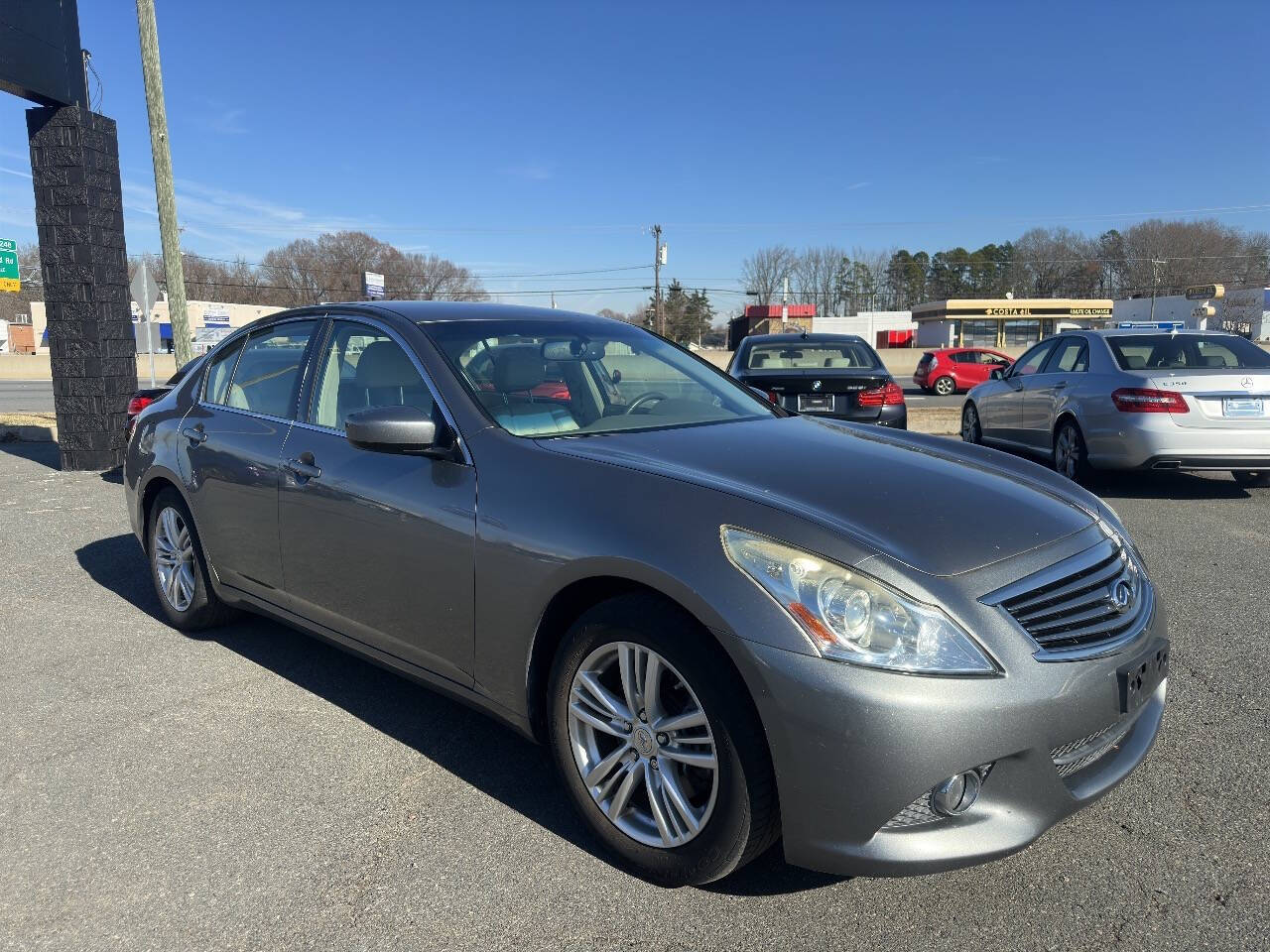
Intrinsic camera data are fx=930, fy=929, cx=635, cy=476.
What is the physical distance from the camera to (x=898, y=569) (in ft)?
7.32

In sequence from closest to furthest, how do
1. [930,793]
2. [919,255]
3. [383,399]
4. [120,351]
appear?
[930,793]
[383,399]
[120,351]
[919,255]

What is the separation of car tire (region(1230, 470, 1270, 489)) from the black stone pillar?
1174 centimetres

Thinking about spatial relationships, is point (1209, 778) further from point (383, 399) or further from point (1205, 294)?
point (1205, 294)

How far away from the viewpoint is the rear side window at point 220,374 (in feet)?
14.7

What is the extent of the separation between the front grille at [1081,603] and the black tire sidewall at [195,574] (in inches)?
144

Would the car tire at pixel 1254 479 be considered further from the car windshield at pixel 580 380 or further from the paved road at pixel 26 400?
the paved road at pixel 26 400

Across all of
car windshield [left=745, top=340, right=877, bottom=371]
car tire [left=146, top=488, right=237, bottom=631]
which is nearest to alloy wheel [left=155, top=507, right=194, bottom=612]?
car tire [left=146, top=488, right=237, bottom=631]

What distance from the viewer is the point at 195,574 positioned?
4.53 m

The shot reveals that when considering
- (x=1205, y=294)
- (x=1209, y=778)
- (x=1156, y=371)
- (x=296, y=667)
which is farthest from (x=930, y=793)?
(x=1205, y=294)

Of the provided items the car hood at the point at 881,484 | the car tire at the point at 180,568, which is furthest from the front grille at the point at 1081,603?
the car tire at the point at 180,568

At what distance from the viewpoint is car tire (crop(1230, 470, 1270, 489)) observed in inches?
344

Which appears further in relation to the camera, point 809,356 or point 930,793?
point 809,356

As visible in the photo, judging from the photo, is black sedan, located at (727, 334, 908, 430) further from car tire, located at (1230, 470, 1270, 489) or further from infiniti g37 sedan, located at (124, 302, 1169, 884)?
infiniti g37 sedan, located at (124, 302, 1169, 884)

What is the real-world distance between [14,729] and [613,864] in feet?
8.35
